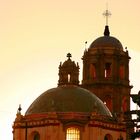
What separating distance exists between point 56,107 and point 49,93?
3.10 meters

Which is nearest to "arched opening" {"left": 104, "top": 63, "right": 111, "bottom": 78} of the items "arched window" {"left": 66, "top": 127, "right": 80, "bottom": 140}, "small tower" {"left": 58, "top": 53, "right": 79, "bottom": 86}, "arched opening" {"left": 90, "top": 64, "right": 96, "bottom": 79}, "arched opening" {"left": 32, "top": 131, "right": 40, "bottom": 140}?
"arched opening" {"left": 90, "top": 64, "right": 96, "bottom": 79}

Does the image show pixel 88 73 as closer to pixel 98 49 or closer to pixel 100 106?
pixel 98 49

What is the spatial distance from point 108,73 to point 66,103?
22.3 meters

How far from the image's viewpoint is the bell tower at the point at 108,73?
127 metres

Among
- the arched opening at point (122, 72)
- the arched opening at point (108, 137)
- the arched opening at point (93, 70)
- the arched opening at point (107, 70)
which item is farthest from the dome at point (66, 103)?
the arched opening at point (122, 72)

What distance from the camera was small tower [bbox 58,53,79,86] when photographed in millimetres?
111688

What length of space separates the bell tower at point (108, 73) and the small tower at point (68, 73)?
46.1 ft

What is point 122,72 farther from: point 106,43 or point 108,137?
point 108,137

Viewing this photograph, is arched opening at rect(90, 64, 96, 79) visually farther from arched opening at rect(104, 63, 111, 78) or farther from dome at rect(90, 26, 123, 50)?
dome at rect(90, 26, 123, 50)

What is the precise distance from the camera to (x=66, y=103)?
351 ft

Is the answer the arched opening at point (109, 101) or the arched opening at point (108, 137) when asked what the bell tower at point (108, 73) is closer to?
the arched opening at point (109, 101)

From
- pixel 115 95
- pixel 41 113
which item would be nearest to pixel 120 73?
pixel 115 95

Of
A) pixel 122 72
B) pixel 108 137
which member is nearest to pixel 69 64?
pixel 108 137

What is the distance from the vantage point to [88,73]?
128 m
